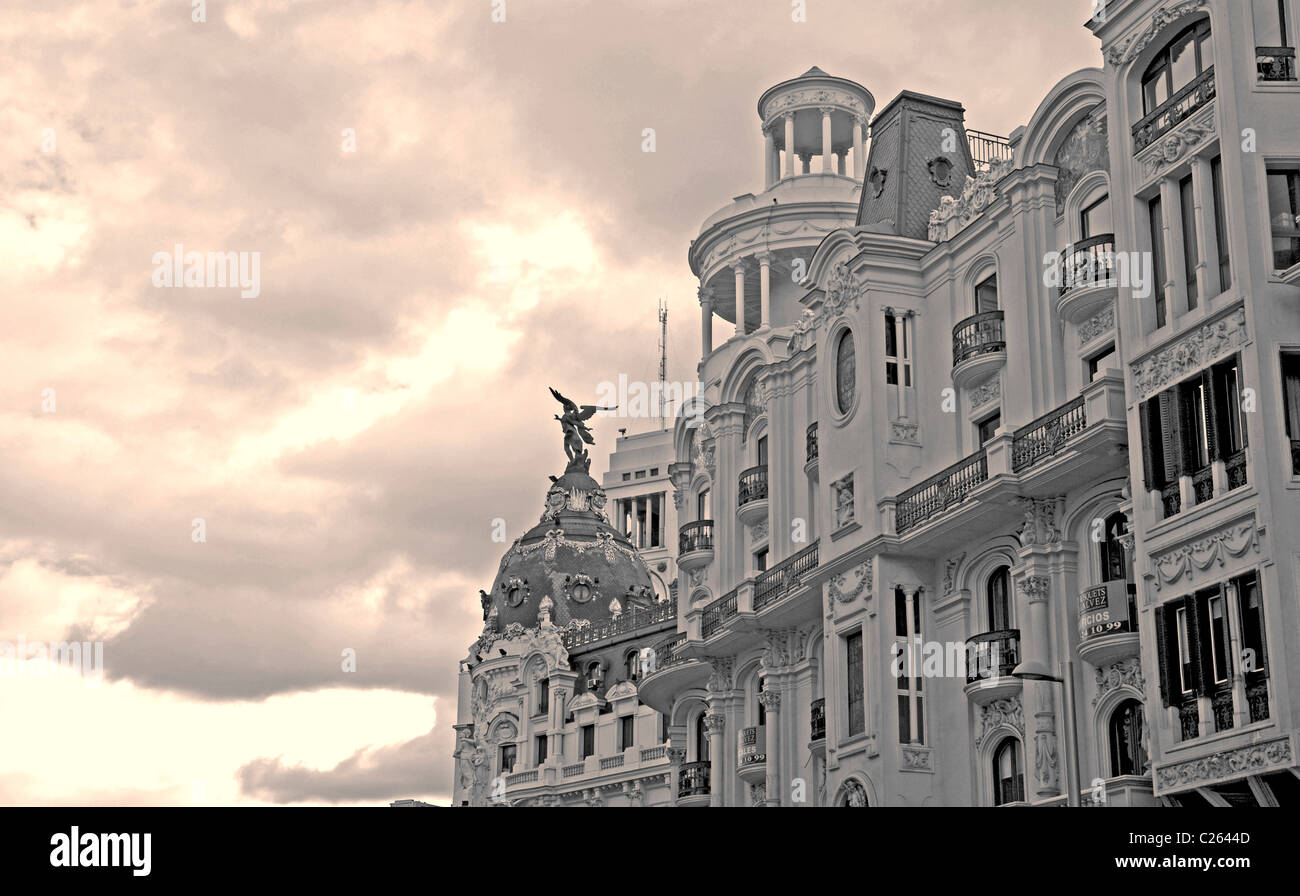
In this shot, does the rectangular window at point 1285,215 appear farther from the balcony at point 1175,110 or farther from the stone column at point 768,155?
the stone column at point 768,155

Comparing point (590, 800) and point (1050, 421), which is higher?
point (1050, 421)

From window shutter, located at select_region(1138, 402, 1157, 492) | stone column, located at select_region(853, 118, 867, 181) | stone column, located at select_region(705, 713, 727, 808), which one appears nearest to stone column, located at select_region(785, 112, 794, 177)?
stone column, located at select_region(853, 118, 867, 181)

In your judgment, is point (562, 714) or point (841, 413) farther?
point (562, 714)

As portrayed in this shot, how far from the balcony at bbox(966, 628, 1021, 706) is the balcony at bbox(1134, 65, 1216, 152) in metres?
10.1

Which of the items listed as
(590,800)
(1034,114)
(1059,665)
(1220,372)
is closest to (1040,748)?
(1059,665)

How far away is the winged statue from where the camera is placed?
84.4 meters

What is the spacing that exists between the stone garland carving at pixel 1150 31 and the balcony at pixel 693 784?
83.2ft

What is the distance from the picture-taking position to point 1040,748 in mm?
32188

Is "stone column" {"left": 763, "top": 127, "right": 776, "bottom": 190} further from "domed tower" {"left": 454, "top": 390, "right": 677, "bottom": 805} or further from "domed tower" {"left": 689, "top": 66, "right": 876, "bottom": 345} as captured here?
"domed tower" {"left": 454, "top": 390, "right": 677, "bottom": 805}

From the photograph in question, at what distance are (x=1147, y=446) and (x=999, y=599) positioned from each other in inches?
307

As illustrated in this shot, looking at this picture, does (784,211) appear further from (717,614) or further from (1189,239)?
(1189,239)
